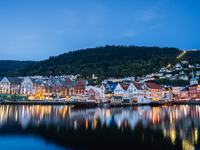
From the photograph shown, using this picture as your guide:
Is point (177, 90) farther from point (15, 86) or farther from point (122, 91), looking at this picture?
point (15, 86)

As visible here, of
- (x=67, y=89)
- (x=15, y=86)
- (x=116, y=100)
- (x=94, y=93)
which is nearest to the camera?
(x=116, y=100)

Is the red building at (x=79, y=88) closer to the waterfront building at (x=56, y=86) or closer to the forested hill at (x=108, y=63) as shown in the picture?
the waterfront building at (x=56, y=86)

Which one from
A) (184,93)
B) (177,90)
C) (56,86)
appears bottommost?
(184,93)

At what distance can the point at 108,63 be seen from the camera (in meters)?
169

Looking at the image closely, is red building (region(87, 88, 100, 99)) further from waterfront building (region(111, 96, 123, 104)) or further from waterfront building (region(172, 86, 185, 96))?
waterfront building (region(172, 86, 185, 96))

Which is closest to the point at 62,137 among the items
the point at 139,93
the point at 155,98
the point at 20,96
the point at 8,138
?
the point at 8,138

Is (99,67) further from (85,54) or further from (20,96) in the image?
(20,96)

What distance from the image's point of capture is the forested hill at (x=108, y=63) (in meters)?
151

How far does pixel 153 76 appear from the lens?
134 meters

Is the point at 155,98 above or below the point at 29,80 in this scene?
below

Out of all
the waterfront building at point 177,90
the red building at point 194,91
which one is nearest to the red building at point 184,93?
the red building at point 194,91

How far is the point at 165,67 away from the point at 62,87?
350 feet

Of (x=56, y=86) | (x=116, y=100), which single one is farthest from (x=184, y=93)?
(x=56, y=86)

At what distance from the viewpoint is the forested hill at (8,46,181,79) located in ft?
495
